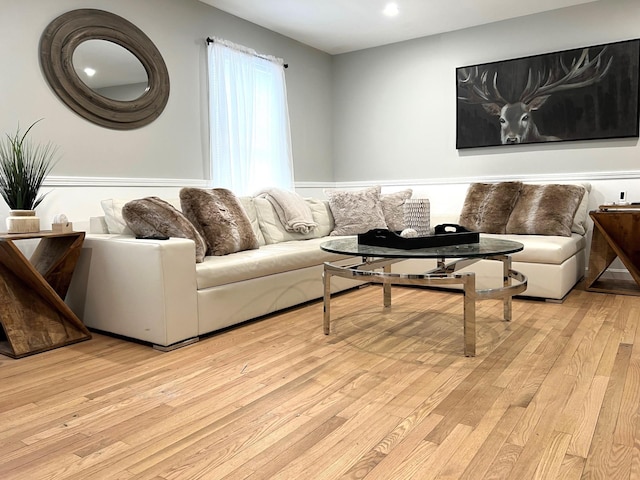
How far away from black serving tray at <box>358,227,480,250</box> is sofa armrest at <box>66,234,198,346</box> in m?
0.98

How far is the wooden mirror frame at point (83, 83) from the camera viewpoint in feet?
10.2

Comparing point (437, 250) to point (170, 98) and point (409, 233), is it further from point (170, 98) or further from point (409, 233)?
point (170, 98)

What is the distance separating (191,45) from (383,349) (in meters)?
2.96

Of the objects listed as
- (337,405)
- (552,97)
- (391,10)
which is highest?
(391,10)

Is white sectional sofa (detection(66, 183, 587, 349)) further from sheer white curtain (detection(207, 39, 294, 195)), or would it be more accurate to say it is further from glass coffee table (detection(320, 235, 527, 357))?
sheer white curtain (detection(207, 39, 294, 195))

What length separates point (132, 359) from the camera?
95.0 inches

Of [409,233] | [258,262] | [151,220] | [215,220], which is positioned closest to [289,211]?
[215,220]

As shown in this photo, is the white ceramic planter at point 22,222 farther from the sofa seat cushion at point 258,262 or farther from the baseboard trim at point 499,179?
the baseboard trim at point 499,179

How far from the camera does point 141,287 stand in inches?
102

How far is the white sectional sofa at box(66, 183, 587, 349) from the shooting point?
2.55m

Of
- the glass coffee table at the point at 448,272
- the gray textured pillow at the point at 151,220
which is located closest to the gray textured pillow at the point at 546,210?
the glass coffee table at the point at 448,272

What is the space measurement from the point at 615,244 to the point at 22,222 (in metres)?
3.92

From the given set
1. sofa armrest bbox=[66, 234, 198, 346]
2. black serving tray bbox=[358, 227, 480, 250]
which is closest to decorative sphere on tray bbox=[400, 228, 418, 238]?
black serving tray bbox=[358, 227, 480, 250]

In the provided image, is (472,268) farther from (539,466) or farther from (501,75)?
(539,466)
